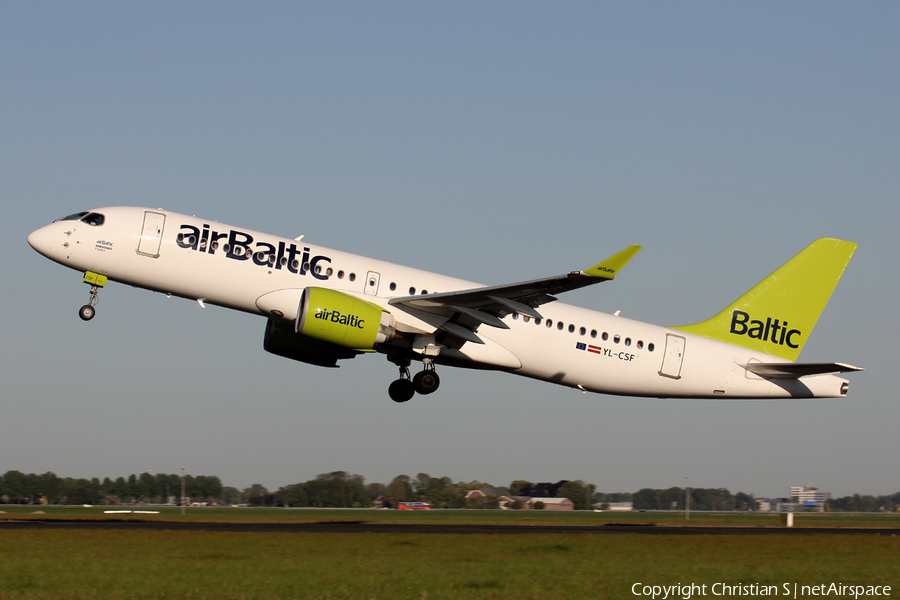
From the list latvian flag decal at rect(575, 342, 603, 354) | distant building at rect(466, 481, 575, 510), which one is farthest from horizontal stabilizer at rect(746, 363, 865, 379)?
distant building at rect(466, 481, 575, 510)

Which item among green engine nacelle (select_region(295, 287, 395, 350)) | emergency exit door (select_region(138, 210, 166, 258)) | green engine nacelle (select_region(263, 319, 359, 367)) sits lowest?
green engine nacelle (select_region(263, 319, 359, 367))

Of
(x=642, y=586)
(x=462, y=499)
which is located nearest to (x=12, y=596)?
(x=642, y=586)

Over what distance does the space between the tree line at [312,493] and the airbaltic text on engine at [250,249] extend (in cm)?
3369

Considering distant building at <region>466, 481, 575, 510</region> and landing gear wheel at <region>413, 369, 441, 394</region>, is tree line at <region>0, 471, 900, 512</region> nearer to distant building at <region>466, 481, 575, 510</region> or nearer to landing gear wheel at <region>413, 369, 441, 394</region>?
distant building at <region>466, 481, 575, 510</region>

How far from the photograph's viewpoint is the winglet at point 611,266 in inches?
978

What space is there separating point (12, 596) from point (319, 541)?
25.7 feet

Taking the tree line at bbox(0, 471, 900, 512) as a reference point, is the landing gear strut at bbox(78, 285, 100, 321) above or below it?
above

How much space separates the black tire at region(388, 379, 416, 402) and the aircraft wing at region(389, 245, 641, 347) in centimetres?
339

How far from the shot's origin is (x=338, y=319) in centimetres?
2738

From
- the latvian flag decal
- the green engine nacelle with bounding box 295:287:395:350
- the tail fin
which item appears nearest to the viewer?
the green engine nacelle with bounding box 295:287:395:350

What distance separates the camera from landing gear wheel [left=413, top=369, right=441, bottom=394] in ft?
102

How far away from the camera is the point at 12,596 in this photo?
1462cm

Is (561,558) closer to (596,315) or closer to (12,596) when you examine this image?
(12,596)

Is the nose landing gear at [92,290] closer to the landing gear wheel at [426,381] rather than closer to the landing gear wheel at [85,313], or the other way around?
the landing gear wheel at [85,313]
